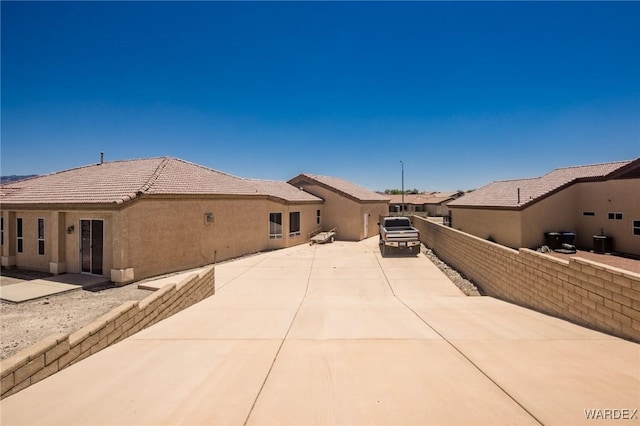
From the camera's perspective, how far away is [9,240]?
14.6 m

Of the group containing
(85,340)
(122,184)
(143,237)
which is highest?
(122,184)

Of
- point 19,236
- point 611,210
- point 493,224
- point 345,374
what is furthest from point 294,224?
point 611,210

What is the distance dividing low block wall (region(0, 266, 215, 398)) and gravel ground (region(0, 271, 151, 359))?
2497 mm

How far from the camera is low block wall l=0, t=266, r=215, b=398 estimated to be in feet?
12.1

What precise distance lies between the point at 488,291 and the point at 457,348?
7.47m

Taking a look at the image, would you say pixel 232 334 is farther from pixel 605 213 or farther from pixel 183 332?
pixel 605 213

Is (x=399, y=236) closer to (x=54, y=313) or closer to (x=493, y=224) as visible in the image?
(x=493, y=224)

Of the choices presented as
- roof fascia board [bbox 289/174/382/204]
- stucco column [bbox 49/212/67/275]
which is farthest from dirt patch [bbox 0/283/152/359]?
roof fascia board [bbox 289/174/382/204]

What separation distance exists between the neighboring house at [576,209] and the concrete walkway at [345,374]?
44.7ft

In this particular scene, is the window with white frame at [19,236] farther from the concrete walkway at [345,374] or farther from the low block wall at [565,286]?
the low block wall at [565,286]

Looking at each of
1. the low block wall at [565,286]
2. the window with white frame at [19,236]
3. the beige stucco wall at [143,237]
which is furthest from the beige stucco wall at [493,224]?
the window with white frame at [19,236]

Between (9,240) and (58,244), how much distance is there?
13.4 feet

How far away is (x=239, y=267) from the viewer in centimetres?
1511

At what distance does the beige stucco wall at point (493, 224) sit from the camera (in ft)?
60.6
